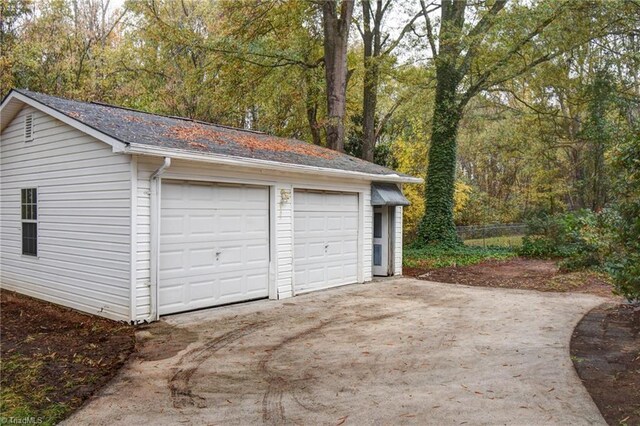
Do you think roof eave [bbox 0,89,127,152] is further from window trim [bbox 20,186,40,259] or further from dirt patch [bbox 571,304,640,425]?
dirt patch [bbox 571,304,640,425]

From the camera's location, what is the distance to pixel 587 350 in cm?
540

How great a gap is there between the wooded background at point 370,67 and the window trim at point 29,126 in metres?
7.94

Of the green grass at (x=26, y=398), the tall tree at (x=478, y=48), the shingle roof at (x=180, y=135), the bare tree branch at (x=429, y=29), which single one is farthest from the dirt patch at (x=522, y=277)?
the green grass at (x=26, y=398)

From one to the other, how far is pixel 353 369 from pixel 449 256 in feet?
36.1

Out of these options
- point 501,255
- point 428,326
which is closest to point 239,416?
point 428,326

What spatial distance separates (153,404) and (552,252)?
49.3 ft

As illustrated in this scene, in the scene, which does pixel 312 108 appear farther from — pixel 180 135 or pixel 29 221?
pixel 29 221

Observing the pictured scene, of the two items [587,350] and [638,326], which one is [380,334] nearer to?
[587,350]

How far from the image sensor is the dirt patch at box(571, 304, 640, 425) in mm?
3791

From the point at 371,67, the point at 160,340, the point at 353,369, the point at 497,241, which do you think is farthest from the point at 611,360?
the point at 497,241

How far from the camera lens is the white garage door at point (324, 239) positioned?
30.8 feet

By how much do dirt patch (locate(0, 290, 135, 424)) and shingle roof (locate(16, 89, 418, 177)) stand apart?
273 cm

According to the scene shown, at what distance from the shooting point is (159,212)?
690 cm

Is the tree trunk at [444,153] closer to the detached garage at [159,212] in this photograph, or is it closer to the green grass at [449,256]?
the green grass at [449,256]
